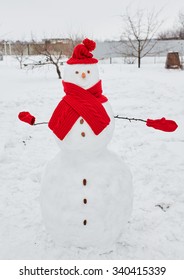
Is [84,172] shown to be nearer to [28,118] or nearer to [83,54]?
[28,118]

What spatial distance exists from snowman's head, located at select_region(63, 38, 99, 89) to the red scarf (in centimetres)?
5

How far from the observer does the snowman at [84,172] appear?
255 centimetres

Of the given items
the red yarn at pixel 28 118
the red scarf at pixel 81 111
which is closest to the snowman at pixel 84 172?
the red scarf at pixel 81 111

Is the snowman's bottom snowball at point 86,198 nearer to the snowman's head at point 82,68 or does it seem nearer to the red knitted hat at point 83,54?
the snowman's head at point 82,68

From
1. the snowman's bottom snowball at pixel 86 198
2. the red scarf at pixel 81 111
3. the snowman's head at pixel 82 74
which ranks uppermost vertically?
the snowman's head at pixel 82 74

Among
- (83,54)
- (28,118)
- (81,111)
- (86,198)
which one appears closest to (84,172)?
(86,198)

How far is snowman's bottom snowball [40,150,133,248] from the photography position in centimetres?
275

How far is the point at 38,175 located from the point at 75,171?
7.06 ft

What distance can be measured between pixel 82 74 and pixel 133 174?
2585 millimetres

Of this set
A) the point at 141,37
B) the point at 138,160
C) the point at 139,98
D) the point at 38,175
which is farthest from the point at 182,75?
the point at 38,175

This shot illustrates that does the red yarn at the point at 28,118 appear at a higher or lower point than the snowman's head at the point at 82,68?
lower

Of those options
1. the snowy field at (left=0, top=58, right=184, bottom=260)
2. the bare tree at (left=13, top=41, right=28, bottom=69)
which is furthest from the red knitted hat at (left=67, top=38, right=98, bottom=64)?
the bare tree at (left=13, top=41, right=28, bottom=69)

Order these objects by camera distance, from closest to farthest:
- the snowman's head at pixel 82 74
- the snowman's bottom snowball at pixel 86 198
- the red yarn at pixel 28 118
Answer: the snowman's head at pixel 82 74 → the snowman's bottom snowball at pixel 86 198 → the red yarn at pixel 28 118

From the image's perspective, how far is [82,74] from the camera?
2510 millimetres
